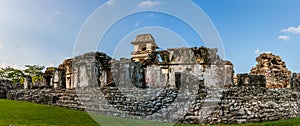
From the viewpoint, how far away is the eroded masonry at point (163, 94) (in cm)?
1039

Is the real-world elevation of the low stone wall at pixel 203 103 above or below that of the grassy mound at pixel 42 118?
above

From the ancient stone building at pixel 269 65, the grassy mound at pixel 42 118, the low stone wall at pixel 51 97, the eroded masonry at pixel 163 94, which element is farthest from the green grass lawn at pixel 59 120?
the ancient stone building at pixel 269 65

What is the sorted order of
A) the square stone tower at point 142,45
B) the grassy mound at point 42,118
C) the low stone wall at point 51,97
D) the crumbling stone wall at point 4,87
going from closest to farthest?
1. the grassy mound at point 42,118
2. the low stone wall at point 51,97
3. the crumbling stone wall at point 4,87
4. the square stone tower at point 142,45

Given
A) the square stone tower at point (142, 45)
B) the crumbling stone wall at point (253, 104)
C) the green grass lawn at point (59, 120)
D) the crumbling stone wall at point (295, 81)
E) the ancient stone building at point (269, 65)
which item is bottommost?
the green grass lawn at point (59, 120)

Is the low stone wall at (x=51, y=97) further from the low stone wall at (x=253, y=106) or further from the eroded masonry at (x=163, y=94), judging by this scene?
the low stone wall at (x=253, y=106)

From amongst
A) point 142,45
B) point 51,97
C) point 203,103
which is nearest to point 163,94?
point 203,103

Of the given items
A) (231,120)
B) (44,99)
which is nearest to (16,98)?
(44,99)

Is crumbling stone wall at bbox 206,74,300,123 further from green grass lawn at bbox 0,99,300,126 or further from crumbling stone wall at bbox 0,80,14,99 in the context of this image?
crumbling stone wall at bbox 0,80,14,99

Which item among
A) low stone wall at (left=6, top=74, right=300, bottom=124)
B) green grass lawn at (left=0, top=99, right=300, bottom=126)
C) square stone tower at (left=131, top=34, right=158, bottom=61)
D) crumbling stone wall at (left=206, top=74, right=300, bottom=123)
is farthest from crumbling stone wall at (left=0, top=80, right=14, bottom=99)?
crumbling stone wall at (left=206, top=74, right=300, bottom=123)

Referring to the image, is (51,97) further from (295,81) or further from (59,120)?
(295,81)

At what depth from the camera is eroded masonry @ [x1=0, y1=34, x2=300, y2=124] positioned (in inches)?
409

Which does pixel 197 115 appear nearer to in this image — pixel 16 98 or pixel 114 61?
pixel 114 61

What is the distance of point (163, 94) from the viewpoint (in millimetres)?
10906

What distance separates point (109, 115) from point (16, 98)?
27.3 ft
